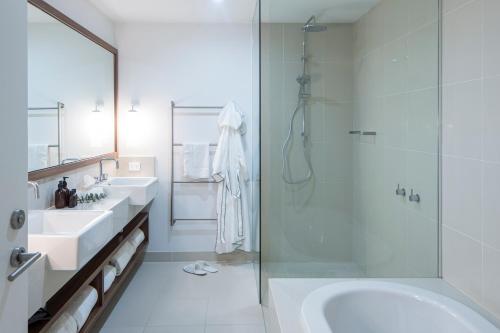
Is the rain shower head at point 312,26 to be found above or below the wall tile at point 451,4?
above

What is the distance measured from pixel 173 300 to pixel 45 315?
4.12 feet

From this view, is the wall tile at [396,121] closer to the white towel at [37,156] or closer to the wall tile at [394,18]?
the wall tile at [394,18]

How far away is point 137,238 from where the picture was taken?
3.17 metres

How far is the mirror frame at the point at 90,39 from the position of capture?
2.24 metres

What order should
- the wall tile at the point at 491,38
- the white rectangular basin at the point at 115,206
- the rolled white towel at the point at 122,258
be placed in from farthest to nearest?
the rolled white towel at the point at 122,258, the white rectangular basin at the point at 115,206, the wall tile at the point at 491,38

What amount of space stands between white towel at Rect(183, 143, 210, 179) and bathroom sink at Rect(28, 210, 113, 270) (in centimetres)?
144

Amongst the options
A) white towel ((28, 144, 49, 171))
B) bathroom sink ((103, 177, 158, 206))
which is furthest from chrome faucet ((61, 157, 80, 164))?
bathroom sink ((103, 177, 158, 206))

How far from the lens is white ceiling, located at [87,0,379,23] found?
228cm

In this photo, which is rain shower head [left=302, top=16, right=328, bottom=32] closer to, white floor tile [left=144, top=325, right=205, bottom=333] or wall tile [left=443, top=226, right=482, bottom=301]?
wall tile [left=443, top=226, right=482, bottom=301]

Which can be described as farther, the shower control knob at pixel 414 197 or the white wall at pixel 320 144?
the white wall at pixel 320 144

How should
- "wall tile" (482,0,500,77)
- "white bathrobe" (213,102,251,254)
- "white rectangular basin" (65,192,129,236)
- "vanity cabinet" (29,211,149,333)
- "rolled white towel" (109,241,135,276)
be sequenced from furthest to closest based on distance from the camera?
"white bathrobe" (213,102,251,254), "rolled white towel" (109,241,135,276), "white rectangular basin" (65,192,129,236), "vanity cabinet" (29,211,149,333), "wall tile" (482,0,500,77)

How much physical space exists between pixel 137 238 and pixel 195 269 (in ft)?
2.11

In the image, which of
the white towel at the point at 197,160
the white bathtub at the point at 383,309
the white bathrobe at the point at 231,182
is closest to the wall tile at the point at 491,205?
the white bathtub at the point at 383,309

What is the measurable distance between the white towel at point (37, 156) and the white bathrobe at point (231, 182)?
1502 mm
